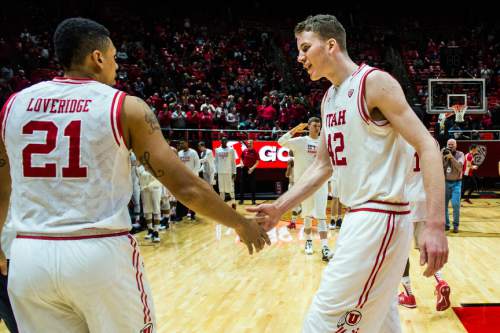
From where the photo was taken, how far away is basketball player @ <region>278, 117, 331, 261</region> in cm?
846

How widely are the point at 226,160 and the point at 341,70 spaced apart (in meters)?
11.5

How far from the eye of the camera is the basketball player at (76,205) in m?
1.97

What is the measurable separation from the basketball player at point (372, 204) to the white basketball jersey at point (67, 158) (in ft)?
3.65

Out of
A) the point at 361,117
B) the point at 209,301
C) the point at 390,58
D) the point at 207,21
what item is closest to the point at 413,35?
the point at 390,58

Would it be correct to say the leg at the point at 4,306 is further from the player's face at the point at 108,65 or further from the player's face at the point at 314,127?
the player's face at the point at 314,127

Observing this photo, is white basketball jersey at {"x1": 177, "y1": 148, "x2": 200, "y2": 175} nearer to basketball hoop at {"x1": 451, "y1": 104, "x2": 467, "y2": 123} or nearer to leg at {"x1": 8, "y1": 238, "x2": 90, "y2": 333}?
basketball hoop at {"x1": 451, "y1": 104, "x2": 467, "y2": 123}

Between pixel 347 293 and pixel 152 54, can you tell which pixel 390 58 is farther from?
pixel 347 293

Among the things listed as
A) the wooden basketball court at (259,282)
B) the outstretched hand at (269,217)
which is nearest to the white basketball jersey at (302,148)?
the wooden basketball court at (259,282)

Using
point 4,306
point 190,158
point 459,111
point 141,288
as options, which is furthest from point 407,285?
point 459,111

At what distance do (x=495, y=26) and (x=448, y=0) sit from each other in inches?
140

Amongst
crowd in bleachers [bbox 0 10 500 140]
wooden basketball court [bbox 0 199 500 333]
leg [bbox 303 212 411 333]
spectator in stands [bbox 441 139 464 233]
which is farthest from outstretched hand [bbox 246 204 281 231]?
crowd in bleachers [bbox 0 10 500 140]

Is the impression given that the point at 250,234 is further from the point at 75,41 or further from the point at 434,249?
the point at 75,41

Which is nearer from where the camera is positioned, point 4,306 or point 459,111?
point 4,306

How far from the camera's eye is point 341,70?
2.98 metres
